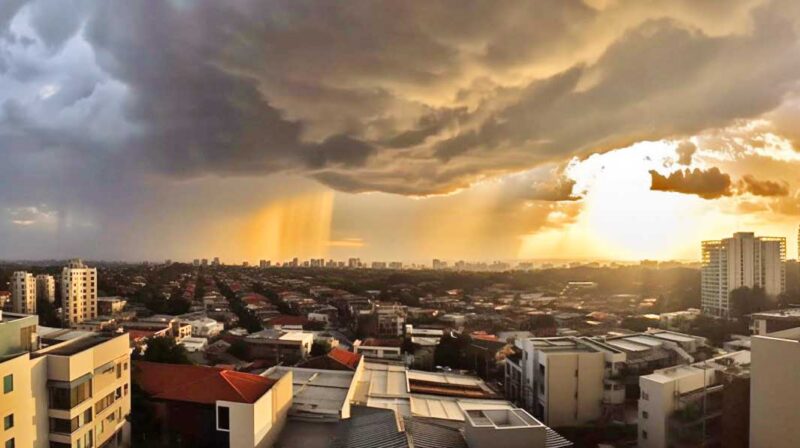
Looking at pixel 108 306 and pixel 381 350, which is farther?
pixel 108 306

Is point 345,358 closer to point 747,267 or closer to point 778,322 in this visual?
point 778,322

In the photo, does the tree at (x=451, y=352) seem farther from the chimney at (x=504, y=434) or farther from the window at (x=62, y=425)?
the window at (x=62, y=425)

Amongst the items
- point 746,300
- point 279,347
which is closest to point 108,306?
point 279,347

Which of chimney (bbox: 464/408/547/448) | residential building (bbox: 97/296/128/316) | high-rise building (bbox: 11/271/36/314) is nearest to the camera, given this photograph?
chimney (bbox: 464/408/547/448)

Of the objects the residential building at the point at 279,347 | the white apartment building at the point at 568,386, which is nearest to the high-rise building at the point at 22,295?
the residential building at the point at 279,347

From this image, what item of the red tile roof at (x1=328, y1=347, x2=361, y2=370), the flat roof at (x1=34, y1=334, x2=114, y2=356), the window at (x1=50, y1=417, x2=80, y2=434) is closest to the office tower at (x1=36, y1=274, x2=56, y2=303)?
the red tile roof at (x1=328, y1=347, x2=361, y2=370)

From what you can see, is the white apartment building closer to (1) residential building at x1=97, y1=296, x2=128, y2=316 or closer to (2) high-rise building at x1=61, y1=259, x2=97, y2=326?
(2) high-rise building at x1=61, y1=259, x2=97, y2=326

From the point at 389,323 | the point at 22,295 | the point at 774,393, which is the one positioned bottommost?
the point at 389,323
